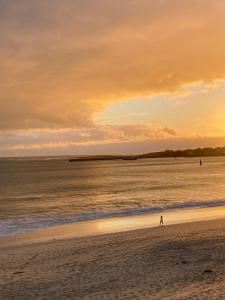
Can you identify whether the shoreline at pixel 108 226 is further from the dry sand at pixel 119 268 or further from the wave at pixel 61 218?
the dry sand at pixel 119 268

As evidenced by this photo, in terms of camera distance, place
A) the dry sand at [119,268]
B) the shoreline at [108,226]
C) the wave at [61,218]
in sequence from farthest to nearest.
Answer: the wave at [61,218]
the shoreline at [108,226]
the dry sand at [119,268]

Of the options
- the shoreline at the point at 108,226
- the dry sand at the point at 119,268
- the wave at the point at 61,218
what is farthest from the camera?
the wave at the point at 61,218

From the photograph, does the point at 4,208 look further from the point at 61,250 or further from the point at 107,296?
the point at 107,296

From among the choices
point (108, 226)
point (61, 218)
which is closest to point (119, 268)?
point (108, 226)

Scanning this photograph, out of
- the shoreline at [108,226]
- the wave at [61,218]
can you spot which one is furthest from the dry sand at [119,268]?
the wave at [61,218]

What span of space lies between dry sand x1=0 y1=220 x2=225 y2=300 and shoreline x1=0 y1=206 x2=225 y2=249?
9.80ft

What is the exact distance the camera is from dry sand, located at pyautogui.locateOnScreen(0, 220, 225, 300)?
10859 millimetres

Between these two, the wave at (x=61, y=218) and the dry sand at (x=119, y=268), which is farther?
the wave at (x=61, y=218)

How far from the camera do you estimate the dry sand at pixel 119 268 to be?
10.9 m

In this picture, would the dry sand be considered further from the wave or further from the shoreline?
the wave

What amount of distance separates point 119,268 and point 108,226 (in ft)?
42.7

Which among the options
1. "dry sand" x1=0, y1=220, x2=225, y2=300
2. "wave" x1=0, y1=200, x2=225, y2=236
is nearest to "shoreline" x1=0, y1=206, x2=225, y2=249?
"wave" x1=0, y1=200, x2=225, y2=236

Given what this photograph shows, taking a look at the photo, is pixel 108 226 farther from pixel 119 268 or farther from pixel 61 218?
pixel 119 268

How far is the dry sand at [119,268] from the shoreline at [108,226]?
2.99 meters
